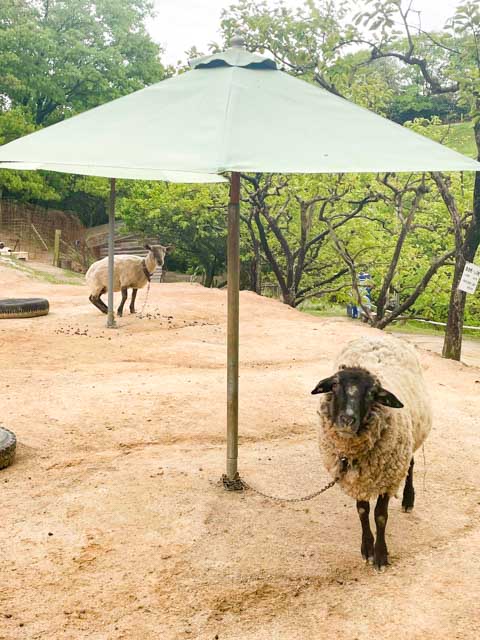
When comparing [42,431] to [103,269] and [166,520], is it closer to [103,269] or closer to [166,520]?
[166,520]

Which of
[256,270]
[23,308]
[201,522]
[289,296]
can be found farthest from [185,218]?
[201,522]

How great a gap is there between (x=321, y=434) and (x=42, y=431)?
3155 millimetres

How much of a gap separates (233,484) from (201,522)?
0.62 metres

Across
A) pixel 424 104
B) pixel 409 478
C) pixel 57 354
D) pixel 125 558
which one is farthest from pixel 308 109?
pixel 424 104

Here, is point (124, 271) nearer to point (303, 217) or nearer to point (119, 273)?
point (119, 273)

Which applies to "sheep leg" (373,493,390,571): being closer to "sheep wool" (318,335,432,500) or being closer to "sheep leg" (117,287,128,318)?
"sheep wool" (318,335,432,500)

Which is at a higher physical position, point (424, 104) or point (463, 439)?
point (424, 104)

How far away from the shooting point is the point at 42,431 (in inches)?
257

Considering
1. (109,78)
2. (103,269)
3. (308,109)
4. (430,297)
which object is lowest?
(430,297)

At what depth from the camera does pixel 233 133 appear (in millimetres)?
3811

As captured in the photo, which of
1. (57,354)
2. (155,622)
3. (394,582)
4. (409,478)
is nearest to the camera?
(155,622)

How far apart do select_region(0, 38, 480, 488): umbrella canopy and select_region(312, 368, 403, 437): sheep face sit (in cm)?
119

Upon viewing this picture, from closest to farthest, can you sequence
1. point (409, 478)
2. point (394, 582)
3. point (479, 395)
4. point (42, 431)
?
point (394, 582), point (409, 478), point (42, 431), point (479, 395)

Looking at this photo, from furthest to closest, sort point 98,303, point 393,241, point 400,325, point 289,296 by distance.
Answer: point 400,325 < point 289,296 < point 393,241 < point 98,303
